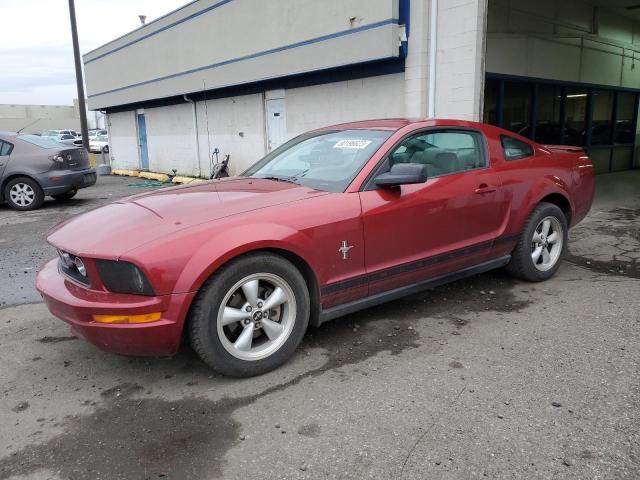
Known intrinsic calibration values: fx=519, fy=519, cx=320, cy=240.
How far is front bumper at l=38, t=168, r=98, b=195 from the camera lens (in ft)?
32.6

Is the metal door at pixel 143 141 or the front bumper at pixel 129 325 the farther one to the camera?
the metal door at pixel 143 141

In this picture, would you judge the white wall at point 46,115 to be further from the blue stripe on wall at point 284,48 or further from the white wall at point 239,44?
the blue stripe on wall at point 284,48

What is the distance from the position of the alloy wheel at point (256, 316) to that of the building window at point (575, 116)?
40.8ft

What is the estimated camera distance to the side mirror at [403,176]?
3.42 m

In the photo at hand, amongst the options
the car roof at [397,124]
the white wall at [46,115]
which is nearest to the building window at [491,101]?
the car roof at [397,124]

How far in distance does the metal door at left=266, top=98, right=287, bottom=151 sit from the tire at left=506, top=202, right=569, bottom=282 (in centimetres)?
759

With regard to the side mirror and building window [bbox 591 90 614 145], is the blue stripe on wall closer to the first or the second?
the side mirror

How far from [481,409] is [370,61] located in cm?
704

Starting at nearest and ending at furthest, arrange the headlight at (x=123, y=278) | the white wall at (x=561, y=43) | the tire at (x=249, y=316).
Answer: the headlight at (x=123, y=278), the tire at (x=249, y=316), the white wall at (x=561, y=43)

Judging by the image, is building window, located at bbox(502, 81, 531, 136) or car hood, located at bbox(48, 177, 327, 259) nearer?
car hood, located at bbox(48, 177, 327, 259)

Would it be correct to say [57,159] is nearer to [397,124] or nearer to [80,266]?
[80,266]

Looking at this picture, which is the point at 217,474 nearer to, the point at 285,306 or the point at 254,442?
the point at 254,442

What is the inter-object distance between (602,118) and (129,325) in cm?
1522

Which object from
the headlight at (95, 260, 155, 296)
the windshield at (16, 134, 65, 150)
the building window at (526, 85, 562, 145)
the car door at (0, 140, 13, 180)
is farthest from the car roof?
the building window at (526, 85, 562, 145)
